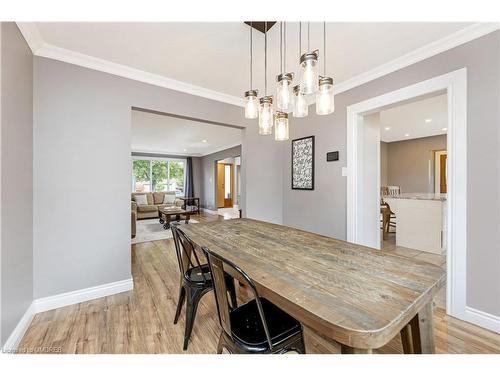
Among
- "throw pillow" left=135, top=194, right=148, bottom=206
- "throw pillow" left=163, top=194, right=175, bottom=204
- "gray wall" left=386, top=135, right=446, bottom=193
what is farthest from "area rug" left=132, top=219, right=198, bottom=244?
"gray wall" left=386, top=135, right=446, bottom=193

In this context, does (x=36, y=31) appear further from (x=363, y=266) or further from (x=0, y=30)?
(x=363, y=266)

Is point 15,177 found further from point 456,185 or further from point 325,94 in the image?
point 456,185

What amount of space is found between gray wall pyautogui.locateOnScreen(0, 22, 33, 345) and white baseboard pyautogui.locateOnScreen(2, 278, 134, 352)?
6 cm

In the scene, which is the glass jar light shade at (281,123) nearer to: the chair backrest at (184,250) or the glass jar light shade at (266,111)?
the glass jar light shade at (266,111)

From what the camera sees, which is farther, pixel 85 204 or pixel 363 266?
pixel 85 204

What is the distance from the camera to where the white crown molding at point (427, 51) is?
164cm

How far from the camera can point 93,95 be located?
2127mm

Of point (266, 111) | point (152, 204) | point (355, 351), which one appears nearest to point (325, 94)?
point (266, 111)

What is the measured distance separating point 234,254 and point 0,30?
195 centimetres

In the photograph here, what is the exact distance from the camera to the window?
26.9 feet

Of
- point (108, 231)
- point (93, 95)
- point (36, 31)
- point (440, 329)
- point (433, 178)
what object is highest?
point (36, 31)

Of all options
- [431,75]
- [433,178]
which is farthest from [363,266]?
[433,178]

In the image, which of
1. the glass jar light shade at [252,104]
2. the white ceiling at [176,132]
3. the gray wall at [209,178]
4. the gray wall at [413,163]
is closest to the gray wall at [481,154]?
the glass jar light shade at [252,104]
